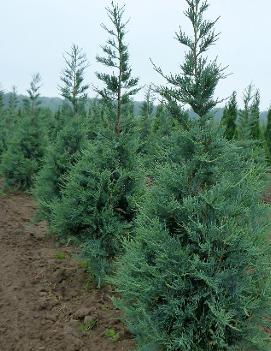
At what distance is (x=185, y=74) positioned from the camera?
4922 millimetres

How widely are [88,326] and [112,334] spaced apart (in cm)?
46

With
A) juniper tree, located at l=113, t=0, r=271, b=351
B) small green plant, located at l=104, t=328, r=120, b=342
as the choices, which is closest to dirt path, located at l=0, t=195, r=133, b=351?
small green plant, located at l=104, t=328, r=120, b=342

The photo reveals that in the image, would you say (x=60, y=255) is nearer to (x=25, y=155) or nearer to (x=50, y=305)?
(x=50, y=305)

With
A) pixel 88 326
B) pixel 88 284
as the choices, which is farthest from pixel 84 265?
pixel 88 326

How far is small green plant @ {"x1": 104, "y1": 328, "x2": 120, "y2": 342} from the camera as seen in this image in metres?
5.76

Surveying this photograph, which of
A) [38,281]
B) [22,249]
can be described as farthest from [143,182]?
[22,249]

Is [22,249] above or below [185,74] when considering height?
below

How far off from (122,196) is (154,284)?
11.9 feet

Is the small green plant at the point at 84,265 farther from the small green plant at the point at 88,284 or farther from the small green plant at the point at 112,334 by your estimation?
the small green plant at the point at 112,334

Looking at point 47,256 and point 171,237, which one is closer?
point 171,237

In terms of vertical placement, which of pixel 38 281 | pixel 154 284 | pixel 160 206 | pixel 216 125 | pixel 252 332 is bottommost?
pixel 38 281

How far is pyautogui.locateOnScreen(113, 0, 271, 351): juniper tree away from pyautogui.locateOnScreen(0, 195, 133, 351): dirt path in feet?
4.52

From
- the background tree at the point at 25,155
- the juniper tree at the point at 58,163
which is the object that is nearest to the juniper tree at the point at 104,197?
the juniper tree at the point at 58,163

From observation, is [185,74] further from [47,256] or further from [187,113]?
[47,256]
